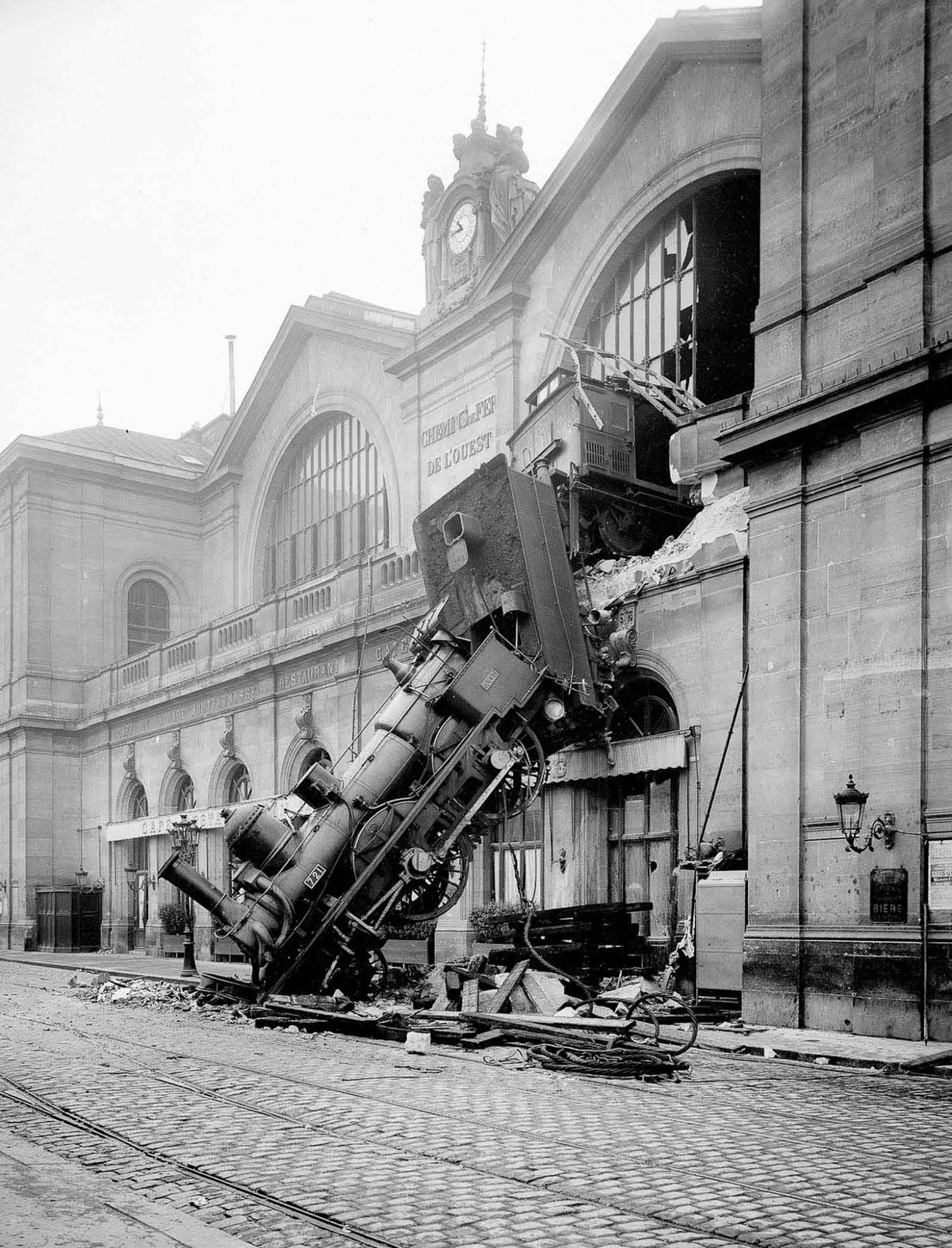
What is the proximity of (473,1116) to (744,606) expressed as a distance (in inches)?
405

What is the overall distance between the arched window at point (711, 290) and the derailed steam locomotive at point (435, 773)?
18.7ft

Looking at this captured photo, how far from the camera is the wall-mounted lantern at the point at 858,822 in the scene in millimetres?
14891

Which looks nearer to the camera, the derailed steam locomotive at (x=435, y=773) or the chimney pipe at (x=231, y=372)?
the derailed steam locomotive at (x=435, y=773)

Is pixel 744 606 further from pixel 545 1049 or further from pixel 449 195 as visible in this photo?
pixel 449 195

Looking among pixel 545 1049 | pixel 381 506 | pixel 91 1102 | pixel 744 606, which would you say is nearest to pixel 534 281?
pixel 381 506

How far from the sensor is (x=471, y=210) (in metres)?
30.4

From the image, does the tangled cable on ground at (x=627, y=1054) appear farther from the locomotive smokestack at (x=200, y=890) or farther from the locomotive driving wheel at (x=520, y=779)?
the locomotive smokestack at (x=200, y=890)

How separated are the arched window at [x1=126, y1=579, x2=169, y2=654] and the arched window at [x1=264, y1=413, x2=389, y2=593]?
631cm

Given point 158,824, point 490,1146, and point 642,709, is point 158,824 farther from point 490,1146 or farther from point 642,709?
point 490,1146

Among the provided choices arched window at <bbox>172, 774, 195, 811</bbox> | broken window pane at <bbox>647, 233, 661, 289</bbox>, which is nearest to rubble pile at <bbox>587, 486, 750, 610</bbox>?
broken window pane at <bbox>647, 233, 661, 289</bbox>

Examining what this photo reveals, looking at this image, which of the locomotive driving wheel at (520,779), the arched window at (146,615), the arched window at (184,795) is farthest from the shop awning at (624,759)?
the arched window at (146,615)

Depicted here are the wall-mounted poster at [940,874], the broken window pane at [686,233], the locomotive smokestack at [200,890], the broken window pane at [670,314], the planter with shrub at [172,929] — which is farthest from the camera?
the planter with shrub at [172,929]

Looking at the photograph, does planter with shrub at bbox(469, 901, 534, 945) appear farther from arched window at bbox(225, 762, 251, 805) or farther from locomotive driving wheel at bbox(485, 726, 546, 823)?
arched window at bbox(225, 762, 251, 805)

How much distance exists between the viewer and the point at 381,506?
33781 millimetres
